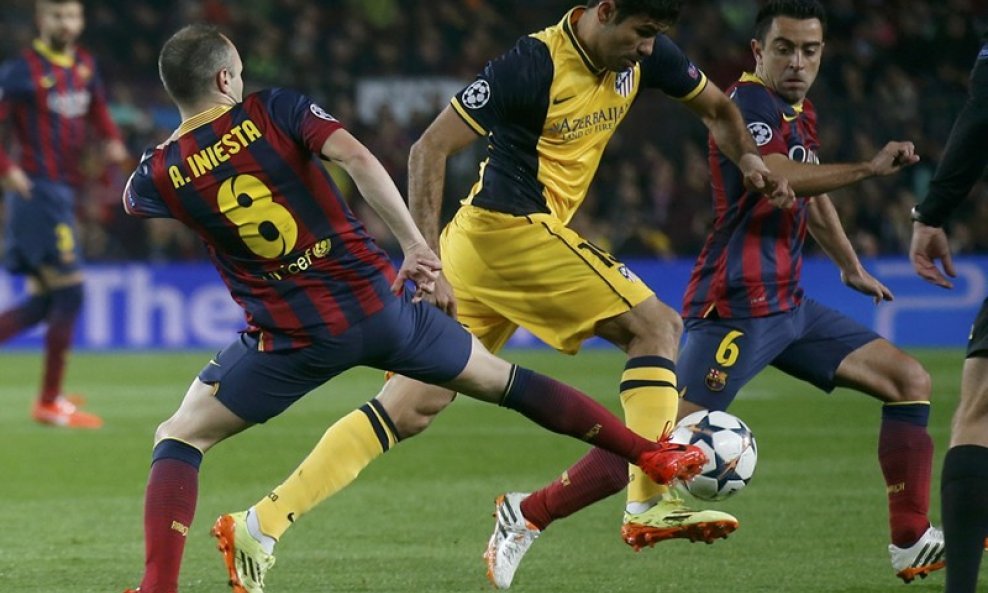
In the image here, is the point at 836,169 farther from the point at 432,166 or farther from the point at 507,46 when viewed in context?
the point at 507,46

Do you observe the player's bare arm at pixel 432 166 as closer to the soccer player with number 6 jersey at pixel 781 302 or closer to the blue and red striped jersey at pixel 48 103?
the soccer player with number 6 jersey at pixel 781 302

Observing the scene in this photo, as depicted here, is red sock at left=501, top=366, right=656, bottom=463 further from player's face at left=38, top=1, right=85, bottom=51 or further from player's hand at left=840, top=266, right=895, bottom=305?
player's face at left=38, top=1, right=85, bottom=51

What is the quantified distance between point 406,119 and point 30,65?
25.5 ft

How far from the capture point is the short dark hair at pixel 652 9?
5.63m

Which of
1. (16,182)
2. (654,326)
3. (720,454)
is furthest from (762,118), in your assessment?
(16,182)

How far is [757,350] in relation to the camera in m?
6.10

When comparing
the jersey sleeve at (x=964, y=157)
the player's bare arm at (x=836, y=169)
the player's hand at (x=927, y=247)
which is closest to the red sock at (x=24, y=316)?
the player's bare arm at (x=836, y=169)

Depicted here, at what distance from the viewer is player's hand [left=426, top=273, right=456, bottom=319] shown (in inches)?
211

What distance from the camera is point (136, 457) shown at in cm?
931

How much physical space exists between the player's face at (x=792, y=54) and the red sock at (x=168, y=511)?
262 centimetres

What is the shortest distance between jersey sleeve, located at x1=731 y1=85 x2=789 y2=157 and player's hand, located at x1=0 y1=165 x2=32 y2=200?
5.72 m

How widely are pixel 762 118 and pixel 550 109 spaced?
83 centimetres

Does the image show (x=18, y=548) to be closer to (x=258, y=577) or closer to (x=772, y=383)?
(x=258, y=577)

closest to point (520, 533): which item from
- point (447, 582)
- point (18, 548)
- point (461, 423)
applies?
point (447, 582)
